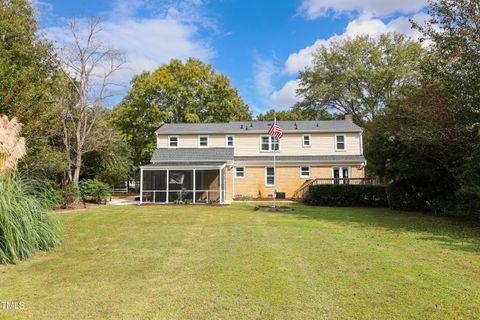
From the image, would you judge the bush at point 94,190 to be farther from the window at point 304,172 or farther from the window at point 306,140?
the window at point 306,140

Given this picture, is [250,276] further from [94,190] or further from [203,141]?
[203,141]

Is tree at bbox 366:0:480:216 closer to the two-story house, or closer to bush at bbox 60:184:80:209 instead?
the two-story house

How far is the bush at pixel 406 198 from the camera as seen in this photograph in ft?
58.3

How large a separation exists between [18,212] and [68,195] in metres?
13.2

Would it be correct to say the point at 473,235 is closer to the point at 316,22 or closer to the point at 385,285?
the point at 385,285

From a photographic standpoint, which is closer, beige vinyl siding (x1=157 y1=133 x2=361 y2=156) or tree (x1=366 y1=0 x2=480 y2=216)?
tree (x1=366 y1=0 x2=480 y2=216)

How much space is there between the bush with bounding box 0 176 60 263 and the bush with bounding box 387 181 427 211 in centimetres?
1610

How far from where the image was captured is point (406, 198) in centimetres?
1791

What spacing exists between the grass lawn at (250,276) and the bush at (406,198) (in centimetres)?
771

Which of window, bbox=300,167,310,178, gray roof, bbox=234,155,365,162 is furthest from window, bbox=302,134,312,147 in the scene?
window, bbox=300,167,310,178

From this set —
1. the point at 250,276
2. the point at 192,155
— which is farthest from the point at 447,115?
the point at 192,155

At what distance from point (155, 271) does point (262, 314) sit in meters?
2.65

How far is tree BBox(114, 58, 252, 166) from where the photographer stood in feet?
122

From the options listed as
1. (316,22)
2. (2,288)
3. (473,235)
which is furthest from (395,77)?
(2,288)
